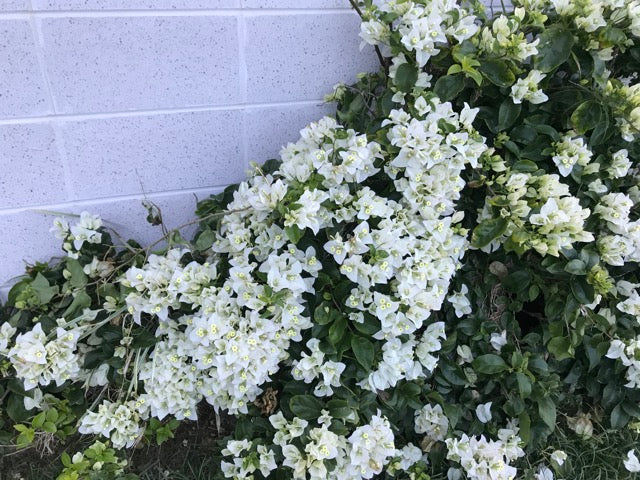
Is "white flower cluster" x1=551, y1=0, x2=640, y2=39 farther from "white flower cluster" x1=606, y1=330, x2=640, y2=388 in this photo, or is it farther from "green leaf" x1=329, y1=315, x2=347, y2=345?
"green leaf" x1=329, y1=315, x2=347, y2=345

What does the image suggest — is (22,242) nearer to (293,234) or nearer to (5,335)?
(5,335)

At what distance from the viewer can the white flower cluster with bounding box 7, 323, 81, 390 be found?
54.5 inches

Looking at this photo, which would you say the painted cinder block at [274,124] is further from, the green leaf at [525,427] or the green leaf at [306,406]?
the green leaf at [525,427]

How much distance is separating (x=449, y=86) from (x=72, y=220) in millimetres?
1233

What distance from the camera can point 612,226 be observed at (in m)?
1.51

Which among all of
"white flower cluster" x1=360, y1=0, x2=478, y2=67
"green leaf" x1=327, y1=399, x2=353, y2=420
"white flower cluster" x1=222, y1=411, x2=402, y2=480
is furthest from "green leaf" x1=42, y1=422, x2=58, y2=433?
A: "white flower cluster" x1=360, y1=0, x2=478, y2=67

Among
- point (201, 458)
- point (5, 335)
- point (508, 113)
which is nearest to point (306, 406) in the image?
point (201, 458)

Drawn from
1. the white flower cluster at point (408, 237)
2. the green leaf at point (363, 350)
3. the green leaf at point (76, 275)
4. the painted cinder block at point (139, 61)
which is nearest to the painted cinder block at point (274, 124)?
the painted cinder block at point (139, 61)

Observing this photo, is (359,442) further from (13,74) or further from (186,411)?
(13,74)

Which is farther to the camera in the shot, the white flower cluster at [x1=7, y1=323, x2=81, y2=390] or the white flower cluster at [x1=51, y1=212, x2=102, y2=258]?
the white flower cluster at [x1=51, y1=212, x2=102, y2=258]

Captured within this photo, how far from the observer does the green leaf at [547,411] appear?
1.49 metres

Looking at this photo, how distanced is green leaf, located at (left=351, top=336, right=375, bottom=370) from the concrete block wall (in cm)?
75

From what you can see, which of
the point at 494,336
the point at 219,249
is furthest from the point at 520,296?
the point at 219,249

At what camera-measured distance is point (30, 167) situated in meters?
1.58
